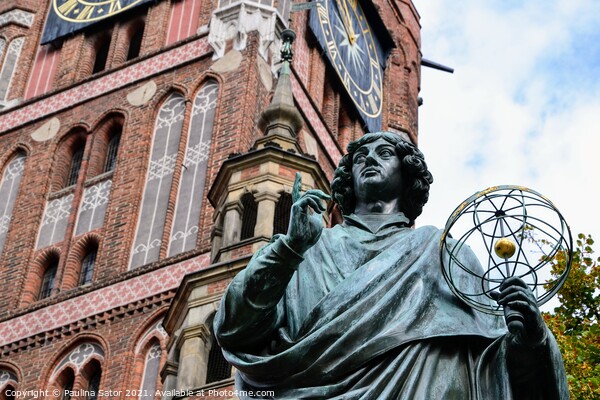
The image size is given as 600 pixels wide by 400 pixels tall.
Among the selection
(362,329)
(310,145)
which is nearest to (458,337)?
(362,329)

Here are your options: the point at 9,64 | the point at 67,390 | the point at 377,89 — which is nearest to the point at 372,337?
the point at 67,390

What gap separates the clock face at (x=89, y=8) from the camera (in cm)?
2770

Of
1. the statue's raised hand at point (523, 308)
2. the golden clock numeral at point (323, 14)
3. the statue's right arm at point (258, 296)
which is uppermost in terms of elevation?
the golden clock numeral at point (323, 14)

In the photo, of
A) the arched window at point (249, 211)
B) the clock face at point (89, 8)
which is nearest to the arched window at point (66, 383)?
the arched window at point (249, 211)

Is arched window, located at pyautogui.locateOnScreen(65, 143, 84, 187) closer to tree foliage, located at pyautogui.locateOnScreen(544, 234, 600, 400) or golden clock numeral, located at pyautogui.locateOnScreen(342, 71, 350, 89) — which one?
golden clock numeral, located at pyautogui.locateOnScreen(342, 71, 350, 89)

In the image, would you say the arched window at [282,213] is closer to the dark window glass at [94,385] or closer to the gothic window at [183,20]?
the dark window glass at [94,385]

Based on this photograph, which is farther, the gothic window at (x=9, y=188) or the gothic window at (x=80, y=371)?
the gothic window at (x=9, y=188)

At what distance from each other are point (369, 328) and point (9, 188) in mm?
23042

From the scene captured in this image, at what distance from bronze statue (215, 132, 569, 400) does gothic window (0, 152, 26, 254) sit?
70.6 feet

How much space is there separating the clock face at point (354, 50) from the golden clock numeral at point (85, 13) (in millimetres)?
4439

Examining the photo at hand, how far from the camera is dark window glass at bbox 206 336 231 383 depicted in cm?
1778

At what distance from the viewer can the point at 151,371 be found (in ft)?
67.3

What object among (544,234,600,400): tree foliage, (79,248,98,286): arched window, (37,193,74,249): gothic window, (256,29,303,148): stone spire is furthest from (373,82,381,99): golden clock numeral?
(544,234,600,400): tree foliage

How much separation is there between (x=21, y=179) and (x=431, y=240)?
74.4 ft
